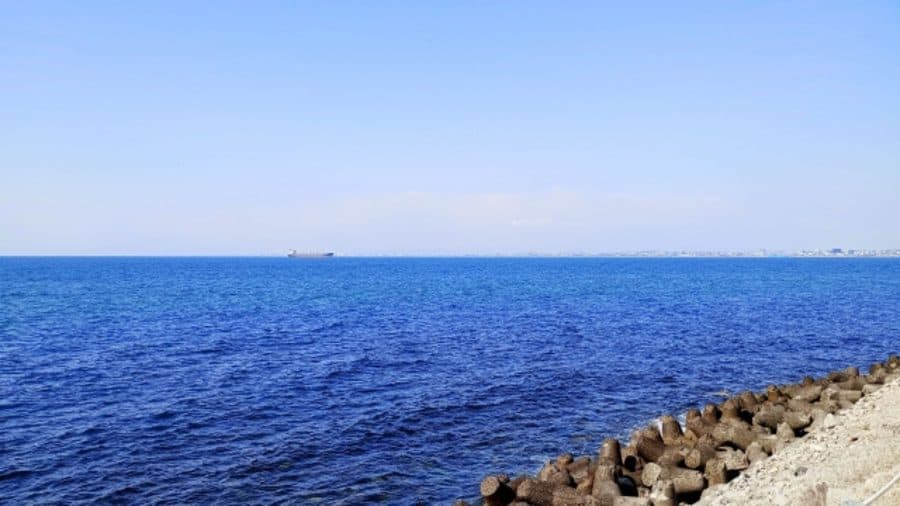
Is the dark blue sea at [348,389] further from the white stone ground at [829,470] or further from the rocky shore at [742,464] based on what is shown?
the white stone ground at [829,470]

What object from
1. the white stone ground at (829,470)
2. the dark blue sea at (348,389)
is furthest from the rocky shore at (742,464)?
the dark blue sea at (348,389)

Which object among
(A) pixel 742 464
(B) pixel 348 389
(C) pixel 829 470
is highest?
(C) pixel 829 470

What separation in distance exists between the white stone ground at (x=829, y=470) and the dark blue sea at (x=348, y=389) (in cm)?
714

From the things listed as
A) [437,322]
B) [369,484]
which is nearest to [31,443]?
[369,484]

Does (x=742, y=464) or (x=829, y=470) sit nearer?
(x=829, y=470)

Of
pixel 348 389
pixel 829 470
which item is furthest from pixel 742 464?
pixel 348 389

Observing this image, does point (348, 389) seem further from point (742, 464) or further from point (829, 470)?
Result: point (829, 470)

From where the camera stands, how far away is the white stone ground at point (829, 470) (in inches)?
448

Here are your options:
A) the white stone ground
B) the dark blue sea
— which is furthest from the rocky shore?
the dark blue sea

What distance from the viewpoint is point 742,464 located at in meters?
14.9

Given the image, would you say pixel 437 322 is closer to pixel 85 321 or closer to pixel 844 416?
pixel 85 321

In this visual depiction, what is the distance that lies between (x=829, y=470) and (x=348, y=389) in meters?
20.2

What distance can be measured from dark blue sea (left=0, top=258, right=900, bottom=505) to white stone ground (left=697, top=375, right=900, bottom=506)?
23.4ft

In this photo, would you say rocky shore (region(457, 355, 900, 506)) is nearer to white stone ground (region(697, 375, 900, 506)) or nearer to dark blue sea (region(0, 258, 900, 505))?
white stone ground (region(697, 375, 900, 506))
